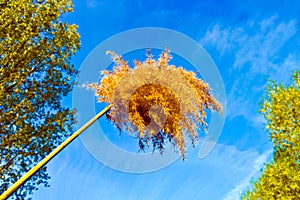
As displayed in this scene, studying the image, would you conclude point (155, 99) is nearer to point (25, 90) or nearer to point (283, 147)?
point (25, 90)

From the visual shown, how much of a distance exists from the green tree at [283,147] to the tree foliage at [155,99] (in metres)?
9.86

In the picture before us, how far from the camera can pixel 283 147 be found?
15.8 meters

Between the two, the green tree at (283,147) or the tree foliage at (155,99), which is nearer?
the tree foliage at (155,99)

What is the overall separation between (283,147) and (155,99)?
37.5 ft

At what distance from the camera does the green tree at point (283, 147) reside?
1470cm

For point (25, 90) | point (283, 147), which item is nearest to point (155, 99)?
point (25, 90)

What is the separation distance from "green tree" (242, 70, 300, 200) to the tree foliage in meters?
9.86

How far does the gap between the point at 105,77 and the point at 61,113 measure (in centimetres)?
493

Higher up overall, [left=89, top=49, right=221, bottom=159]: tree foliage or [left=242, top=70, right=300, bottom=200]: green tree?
[left=242, top=70, right=300, bottom=200]: green tree

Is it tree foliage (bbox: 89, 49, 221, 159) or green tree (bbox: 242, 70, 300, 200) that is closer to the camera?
tree foliage (bbox: 89, 49, 221, 159)

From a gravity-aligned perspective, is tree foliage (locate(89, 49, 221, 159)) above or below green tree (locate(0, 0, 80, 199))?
below

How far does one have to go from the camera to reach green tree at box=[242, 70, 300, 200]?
1470 cm

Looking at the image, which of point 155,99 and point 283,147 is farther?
point 283,147

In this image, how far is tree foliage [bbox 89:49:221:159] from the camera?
6277 millimetres
